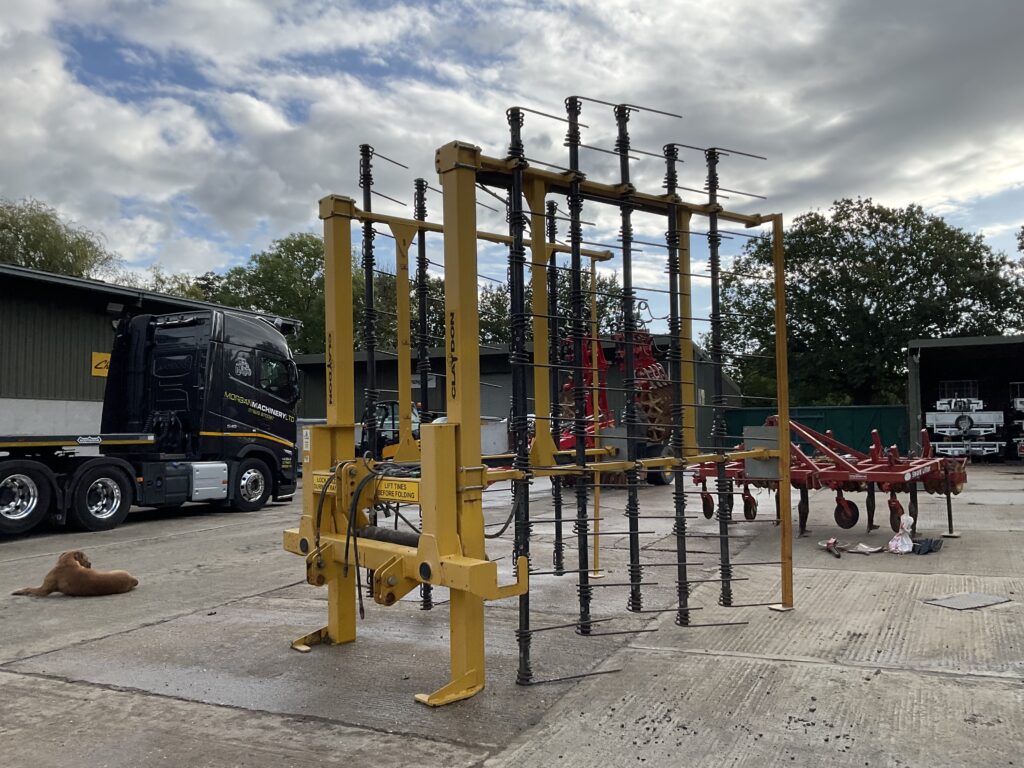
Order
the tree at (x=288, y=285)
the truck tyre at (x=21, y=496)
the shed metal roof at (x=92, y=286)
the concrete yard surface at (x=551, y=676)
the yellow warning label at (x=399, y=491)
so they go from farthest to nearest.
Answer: the tree at (x=288, y=285) → the shed metal roof at (x=92, y=286) → the truck tyre at (x=21, y=496) → the yellow warning label at (x=399, y=491) → the concrete yard surface at (x=551, y=676)

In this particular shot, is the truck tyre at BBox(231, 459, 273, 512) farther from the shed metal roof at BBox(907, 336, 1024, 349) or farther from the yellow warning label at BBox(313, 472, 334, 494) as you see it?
the shed metal roof at BBox(907, 336, 1024, 349)

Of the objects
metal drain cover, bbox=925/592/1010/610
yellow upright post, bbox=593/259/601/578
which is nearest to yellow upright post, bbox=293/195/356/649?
yellow upright post, bbox=593/259/601/578

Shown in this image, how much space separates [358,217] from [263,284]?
42638 mm

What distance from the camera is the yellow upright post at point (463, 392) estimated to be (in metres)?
3.92

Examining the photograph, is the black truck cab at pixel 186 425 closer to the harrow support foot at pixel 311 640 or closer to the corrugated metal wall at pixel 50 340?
the corrugated metal wall at pixel 50 340

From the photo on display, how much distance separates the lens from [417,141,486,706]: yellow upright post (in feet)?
12.8

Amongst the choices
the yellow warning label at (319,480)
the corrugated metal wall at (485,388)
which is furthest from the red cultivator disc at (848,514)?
the corrugated metal wall at (485,388)

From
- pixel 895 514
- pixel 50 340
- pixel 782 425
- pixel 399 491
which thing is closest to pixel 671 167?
pixel 782 425

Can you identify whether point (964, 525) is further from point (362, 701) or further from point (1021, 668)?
Result: point (362, 701)

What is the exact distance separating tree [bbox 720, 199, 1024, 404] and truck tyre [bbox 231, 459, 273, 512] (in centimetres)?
2267

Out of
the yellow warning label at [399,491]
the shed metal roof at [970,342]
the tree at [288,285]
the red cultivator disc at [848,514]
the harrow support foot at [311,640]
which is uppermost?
the tree at [288,285]

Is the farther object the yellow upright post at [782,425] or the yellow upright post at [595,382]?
the yellow upright post at [595,382]

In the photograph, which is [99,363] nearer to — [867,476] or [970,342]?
[867,476]

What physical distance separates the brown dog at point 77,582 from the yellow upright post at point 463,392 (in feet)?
13.2
